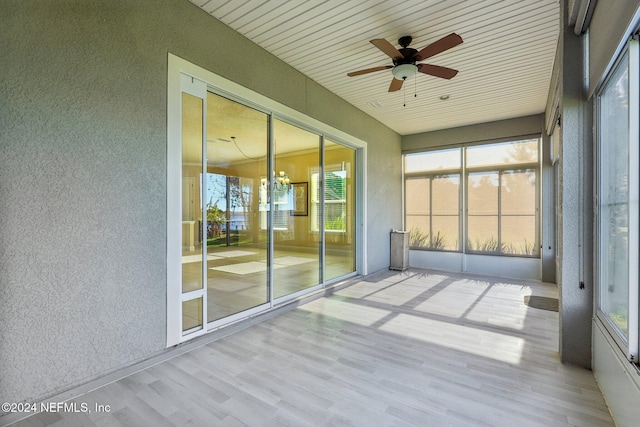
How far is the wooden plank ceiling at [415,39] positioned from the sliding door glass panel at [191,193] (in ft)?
3.47

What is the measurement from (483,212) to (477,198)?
1.07ft

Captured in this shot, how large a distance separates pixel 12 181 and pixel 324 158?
12.6ft

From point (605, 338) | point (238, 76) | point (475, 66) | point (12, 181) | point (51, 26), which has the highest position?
point (475, 66)

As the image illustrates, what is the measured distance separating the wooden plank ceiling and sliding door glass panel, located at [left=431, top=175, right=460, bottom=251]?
2.02 meters

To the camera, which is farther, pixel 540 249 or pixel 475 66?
pixel 540 249

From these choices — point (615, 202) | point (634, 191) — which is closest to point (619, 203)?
point (615, 202)

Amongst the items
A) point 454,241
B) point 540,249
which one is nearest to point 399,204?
point 454,241

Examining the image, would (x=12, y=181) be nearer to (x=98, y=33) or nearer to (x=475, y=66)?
(x=98, y=33)

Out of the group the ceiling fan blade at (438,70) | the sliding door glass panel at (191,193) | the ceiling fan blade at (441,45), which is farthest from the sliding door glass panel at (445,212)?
the sliding door glass panel at (191,193)

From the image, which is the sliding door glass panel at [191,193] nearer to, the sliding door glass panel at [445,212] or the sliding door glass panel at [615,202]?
the sliding door glass panel at [615,202]

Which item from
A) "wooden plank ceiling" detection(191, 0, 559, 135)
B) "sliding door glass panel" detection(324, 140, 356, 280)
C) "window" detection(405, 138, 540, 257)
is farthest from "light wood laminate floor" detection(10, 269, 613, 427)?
"wooden plank ceiling" detection(191, 0, 559, 135)

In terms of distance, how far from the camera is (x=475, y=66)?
13.5ft

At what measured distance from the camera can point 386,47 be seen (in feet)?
10.0

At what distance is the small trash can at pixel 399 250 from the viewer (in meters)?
6.68
